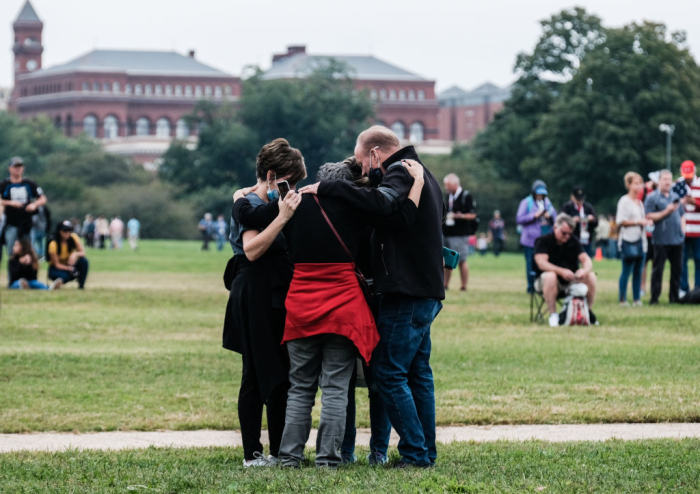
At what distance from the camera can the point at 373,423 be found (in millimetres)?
7348

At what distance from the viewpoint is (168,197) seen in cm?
9262

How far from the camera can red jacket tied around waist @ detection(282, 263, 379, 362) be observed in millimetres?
6711

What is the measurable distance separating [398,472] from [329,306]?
3.06 ft

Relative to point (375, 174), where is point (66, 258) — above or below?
below

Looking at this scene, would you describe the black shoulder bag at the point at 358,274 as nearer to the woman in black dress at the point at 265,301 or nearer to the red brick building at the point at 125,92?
the woman in black dress at the point at 265,301

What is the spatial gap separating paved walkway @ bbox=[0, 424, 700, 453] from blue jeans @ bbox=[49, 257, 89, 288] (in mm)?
12508

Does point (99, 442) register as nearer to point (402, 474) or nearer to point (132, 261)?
point (402, 474)

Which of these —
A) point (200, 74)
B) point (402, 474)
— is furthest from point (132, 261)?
point (200, 74)

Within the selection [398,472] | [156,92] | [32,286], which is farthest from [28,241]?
[156,92]

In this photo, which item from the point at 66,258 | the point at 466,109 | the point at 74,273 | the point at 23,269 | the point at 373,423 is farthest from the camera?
the point at 466,109

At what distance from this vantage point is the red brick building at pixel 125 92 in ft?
477

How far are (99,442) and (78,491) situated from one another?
1997mm

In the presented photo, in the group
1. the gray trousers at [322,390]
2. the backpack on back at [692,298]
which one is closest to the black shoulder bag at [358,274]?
the gray trousers at [322,390]

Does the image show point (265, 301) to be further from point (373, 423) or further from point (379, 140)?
point (379, 140)
